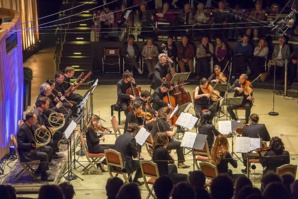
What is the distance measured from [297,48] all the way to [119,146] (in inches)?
415

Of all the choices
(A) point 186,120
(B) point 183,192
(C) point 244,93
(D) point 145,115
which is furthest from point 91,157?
(B) point 183,192

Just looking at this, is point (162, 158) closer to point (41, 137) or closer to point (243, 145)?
point (243, 145)

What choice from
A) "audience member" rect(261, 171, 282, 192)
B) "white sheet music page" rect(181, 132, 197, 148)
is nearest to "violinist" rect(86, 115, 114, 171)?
"white sheet music page" rect(181, 132, 197, 148)

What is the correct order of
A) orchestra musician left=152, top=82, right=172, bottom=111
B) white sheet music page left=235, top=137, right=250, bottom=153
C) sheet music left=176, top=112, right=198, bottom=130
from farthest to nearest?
orchestra musician left=152, top=82, right=172, bottom=111, sheet music left=176, top=112, right=198, bottom=130, white sheet music page left=235, top=137, right=250, bottom=153

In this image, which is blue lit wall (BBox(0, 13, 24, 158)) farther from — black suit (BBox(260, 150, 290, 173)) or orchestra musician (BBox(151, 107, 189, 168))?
black suit (BBox(260, 150, 290, 173))

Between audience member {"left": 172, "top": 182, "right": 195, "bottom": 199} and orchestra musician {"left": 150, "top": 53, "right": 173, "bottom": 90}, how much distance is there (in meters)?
8.40

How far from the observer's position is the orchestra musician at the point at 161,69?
17938 millimetres

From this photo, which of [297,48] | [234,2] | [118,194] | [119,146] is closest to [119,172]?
[119,146]

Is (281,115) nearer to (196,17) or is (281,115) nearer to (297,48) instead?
(297,48)

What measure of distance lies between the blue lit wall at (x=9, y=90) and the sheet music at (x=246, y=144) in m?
5.21

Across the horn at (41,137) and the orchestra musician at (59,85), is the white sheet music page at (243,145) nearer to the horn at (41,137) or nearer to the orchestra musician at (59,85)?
the horn at (41,137)

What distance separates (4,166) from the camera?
14.8 metres

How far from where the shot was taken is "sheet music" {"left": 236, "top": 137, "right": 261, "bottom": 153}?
517 inches

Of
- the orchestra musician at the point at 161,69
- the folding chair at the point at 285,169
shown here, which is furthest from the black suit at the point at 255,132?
the orchestra musician at the point at 161,69
